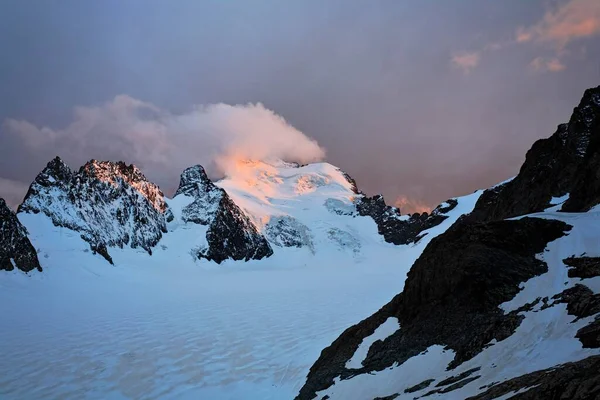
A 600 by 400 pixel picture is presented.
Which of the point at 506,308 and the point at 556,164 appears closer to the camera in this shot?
the point at 506,308

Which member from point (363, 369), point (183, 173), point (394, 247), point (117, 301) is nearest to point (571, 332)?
point (363, 369)

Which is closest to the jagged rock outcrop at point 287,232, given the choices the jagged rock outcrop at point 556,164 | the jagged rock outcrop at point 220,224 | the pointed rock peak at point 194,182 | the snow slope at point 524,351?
the jagged rock outcrop at point 220,224

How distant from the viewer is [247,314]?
109ft

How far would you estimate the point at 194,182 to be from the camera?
140 meters

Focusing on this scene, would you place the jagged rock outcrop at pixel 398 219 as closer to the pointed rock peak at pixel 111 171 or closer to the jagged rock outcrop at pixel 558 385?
the pointed rock peak at pixel 111 171

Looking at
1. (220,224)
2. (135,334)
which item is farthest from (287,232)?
(135,334)

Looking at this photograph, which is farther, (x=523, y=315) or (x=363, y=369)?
(x=363, y=369)

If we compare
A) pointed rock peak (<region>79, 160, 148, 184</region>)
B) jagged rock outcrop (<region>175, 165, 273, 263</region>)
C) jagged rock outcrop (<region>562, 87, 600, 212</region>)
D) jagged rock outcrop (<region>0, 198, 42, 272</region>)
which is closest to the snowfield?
jagged rock outcrop (<region>0, 198, 42, 272</region>)

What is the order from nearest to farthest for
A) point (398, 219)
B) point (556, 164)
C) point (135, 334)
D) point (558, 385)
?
1. point (558, 385)
2. point (135, 334)
3. point (556, 164)
4. point (398, 219)

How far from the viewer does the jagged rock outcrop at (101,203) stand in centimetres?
7681

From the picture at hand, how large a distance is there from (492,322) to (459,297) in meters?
2.51

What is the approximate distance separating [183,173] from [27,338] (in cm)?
12503

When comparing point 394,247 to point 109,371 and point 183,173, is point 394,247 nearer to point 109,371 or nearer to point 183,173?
point 183,173

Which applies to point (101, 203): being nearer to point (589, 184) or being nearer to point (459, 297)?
point (459, 297)
